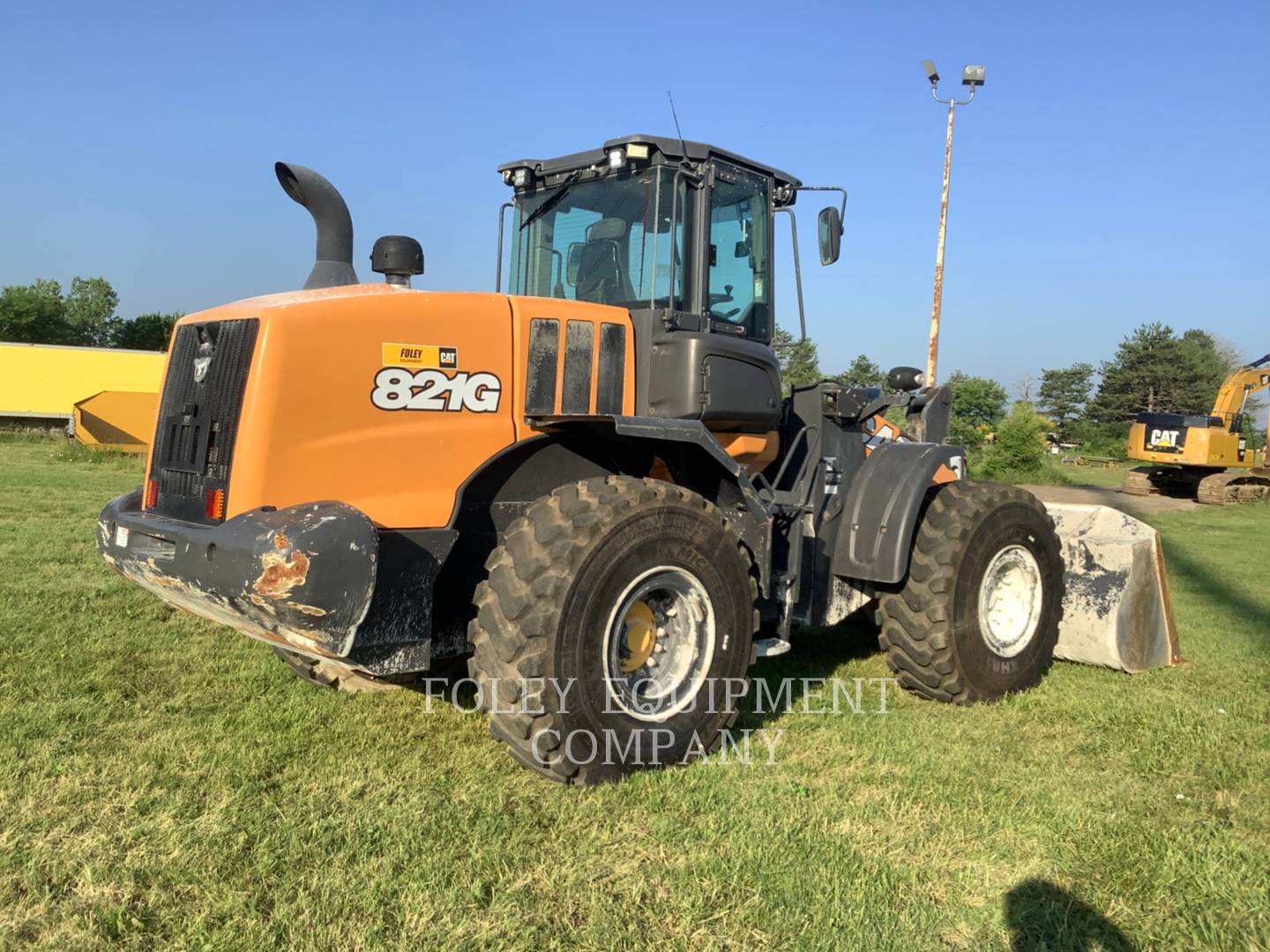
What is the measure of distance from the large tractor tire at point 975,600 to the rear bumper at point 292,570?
303cm

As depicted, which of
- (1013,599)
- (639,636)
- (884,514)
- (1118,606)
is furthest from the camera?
(1118,606)

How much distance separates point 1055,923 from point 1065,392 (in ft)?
235

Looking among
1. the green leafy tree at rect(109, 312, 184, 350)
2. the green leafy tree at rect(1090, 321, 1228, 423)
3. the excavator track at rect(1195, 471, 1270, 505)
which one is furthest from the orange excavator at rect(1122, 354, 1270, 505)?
the green leafy tree at rect(109, 312, 184, 350)

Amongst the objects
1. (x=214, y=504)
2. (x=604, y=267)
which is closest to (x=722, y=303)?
(x=604, y=267)

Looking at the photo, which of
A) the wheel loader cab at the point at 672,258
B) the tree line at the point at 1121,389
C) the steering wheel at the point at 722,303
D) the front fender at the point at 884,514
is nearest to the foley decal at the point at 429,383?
the wheel loader cab at the point at 672,258

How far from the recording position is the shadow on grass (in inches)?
119

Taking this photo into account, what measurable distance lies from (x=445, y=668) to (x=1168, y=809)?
3265 mm

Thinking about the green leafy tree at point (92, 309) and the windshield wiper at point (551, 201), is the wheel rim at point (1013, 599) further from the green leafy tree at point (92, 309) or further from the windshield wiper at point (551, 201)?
the green leafy tree at point (92, 309)

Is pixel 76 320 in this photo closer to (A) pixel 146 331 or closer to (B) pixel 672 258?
(A) pixel 146 331

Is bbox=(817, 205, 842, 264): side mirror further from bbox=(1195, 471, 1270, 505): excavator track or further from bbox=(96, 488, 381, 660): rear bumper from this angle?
bbox=(1195, 471, 1270, 505): excavator track

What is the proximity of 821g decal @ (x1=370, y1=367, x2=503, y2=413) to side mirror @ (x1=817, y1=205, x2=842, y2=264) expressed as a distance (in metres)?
2.27

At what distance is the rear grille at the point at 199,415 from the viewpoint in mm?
3916

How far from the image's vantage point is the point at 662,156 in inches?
192

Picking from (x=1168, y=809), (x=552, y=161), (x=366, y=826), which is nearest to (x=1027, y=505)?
(x=1168, y=809)
